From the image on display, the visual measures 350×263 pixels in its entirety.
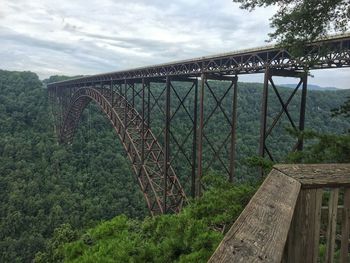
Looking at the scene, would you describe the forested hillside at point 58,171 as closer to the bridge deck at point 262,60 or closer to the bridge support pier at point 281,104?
the bridge deck at point 262,60

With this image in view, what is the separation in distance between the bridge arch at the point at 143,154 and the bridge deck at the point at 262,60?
454 cm

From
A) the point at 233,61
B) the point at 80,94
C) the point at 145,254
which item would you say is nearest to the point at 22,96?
the point at 80,94

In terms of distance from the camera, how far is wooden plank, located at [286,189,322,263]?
183 centimetres

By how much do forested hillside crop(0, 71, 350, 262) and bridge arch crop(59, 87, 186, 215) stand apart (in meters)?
9.61

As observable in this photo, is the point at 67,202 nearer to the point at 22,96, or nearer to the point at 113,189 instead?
the point at 113,189

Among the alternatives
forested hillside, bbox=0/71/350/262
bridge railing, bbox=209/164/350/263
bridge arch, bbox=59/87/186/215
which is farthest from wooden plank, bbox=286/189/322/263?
forested hillside, bbox=0/71/350/262

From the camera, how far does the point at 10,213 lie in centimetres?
3844

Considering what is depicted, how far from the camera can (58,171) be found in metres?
47.9

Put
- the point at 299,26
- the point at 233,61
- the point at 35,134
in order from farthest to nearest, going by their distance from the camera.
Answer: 1. the point at 35,134
2. the point at 233,61
3. the point at 299,26

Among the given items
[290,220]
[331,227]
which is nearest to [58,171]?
[331,227]

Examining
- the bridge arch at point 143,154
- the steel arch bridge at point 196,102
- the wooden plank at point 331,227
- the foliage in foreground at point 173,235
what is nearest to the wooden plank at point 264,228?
the wooden plank at point 331,227

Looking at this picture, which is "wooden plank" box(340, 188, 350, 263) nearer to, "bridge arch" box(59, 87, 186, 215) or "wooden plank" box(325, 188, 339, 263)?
"wooden plank" box(325, 188, 339, 263)

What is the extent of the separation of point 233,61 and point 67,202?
3305 cm

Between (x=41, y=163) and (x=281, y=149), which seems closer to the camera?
(x=281, y=149)
